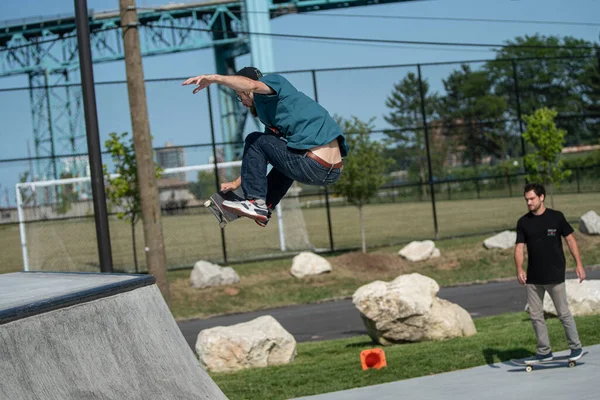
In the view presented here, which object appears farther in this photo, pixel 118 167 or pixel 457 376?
pixel 118 167

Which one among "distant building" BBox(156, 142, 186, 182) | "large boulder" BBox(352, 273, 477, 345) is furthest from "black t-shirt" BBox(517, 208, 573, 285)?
"distant building" BBox(156, 142, 186, 182)

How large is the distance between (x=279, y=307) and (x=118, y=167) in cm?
588

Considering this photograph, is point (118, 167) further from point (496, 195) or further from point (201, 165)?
point (496, 195)

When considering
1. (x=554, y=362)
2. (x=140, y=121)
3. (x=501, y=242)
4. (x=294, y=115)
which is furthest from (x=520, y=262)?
(x=501, y=242)

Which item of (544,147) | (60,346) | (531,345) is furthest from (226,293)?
(60,346)

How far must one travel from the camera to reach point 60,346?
5457mm

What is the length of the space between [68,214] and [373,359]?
702 inches

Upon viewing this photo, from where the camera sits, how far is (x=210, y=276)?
18.8 m

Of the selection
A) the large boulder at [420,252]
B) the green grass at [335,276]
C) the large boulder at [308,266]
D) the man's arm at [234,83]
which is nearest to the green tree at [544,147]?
the green grass at [335,276]

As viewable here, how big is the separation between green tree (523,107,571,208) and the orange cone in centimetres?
1582

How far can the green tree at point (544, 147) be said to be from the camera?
23469 millimetres

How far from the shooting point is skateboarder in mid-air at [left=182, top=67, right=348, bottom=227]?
5.60 m

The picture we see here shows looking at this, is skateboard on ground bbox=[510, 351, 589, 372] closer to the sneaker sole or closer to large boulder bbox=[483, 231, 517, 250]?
the sneaker sole

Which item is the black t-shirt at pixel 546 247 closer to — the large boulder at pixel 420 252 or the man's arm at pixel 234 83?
the man's arm at pixel 234 83
